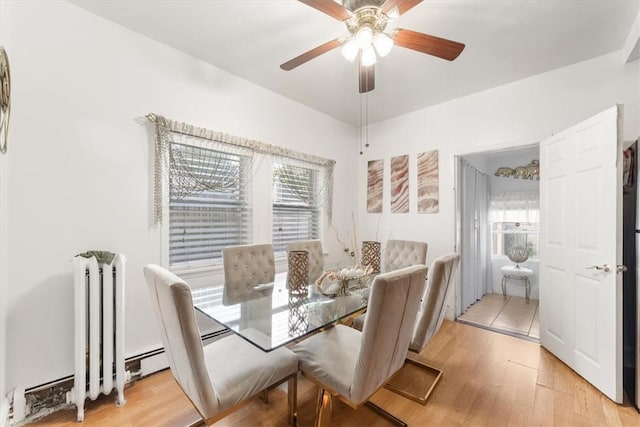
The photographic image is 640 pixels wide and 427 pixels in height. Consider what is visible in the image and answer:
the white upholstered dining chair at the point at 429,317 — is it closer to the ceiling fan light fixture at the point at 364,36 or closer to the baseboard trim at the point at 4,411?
the ceiling fan light fixture at the point at 364,36

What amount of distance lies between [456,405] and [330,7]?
2.58 meters

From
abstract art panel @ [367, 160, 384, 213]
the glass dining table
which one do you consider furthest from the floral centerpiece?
abstract art panel @ [367, 160, 384, 213]

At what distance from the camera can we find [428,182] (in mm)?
3504

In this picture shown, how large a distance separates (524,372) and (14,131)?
405cm

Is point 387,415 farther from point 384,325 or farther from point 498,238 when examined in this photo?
point 498,238

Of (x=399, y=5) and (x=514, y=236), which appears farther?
(x=514, y=236)

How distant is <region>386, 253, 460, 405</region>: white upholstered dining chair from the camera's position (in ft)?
5.41

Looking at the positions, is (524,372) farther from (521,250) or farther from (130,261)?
(130,261)

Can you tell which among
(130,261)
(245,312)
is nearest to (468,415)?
(245,312)

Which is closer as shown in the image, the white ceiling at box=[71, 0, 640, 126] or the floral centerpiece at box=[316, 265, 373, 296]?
the white ceiling at box=[71, 0, 640, 126]

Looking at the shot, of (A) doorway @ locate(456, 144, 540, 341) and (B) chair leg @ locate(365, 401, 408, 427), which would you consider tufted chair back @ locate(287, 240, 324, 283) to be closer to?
(B) chair leg @ locate(365, 401, 408, 427)

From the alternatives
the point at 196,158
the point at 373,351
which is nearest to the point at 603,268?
the point at 373,351

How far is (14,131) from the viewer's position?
5.44ft

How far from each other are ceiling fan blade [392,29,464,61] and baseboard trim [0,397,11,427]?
3.14m
